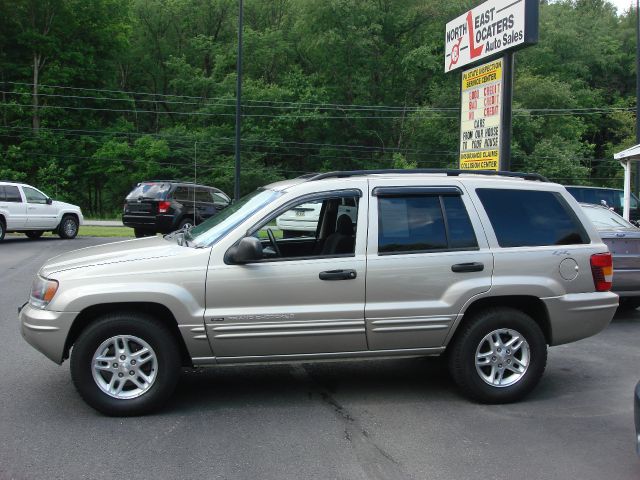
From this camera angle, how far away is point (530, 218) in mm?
5664

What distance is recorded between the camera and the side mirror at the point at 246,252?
493 centimetres

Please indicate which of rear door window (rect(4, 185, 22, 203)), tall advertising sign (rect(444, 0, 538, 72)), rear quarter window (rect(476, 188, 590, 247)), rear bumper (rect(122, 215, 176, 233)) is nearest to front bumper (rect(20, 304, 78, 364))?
rear quarter window (rect(476, 188, 590, 247))

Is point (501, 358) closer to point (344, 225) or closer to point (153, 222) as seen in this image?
point (344, 225)

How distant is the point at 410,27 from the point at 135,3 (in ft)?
75.0

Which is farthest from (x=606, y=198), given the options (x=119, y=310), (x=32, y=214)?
(x=32, y=214)

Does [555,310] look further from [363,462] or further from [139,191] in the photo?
[139,191]

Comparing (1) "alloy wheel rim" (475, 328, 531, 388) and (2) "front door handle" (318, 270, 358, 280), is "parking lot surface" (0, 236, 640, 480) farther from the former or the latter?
(2) "front door handle" (318, 270, 358, 280)

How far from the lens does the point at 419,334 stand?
5.32 m

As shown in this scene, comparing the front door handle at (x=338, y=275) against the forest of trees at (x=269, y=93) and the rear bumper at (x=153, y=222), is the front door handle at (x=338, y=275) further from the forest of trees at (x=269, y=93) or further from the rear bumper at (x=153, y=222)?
the forest of trees at (x=269, y=93)

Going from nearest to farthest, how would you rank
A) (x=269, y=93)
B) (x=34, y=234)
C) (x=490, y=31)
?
(x=490, y=31) → (x=34, y=234) → (x=269, y=93)

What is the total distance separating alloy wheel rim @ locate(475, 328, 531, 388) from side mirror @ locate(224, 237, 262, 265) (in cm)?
204

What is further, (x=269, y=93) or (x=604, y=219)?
(x=269, y=93)

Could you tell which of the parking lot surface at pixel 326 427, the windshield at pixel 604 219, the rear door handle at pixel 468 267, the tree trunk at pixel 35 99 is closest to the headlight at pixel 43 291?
the parking lot surface at pixel 326 427

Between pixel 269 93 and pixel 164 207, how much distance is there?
2904 cm
